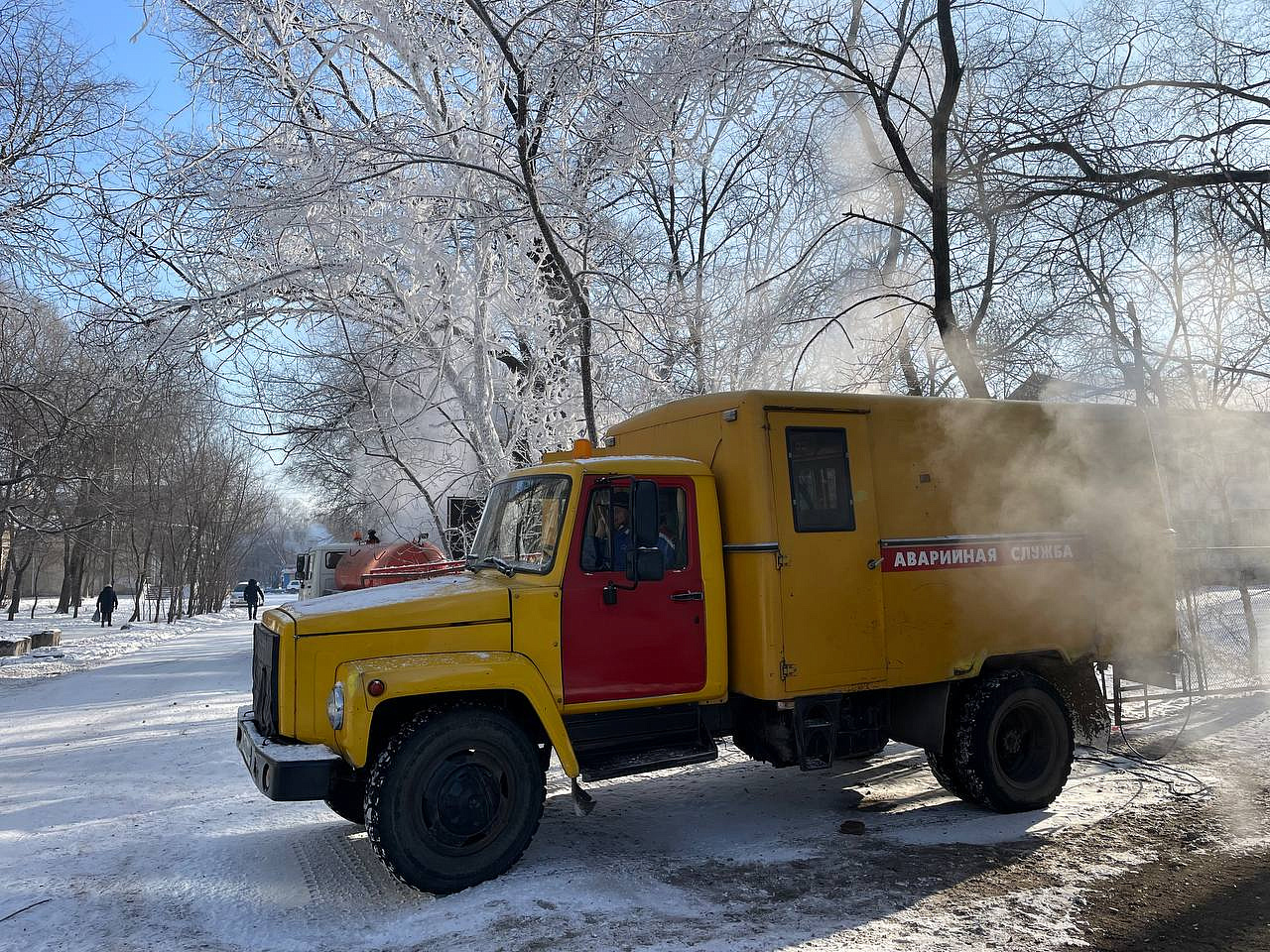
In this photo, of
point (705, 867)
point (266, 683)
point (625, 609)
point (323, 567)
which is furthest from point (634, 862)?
point (323, 567)

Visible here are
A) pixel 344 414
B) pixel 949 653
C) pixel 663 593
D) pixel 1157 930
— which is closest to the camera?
pixel 1157 930

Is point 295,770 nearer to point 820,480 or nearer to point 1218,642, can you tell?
point 820,480

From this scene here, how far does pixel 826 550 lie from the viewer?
6316 mm

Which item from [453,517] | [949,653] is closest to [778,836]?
[949,653]

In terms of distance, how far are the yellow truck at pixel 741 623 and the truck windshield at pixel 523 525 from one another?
22mm

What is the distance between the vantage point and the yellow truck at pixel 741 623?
5.27m

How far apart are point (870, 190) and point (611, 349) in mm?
5068

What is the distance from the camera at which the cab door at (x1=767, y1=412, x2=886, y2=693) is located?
20.2 feet

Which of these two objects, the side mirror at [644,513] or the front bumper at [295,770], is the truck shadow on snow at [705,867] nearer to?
the front bumper at [295,770]

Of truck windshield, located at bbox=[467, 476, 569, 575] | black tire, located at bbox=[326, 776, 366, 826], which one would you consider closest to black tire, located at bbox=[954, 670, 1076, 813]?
truck windshield, located at bbox=[467, 476, 569, 575]

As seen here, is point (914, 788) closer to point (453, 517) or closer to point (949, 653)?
point (949, 653)

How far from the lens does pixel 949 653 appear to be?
6730 mm

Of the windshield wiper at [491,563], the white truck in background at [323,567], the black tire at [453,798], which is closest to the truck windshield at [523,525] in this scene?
the windshield wiper at [491,563]

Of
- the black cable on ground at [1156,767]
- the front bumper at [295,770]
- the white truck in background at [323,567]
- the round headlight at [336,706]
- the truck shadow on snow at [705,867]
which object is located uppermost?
the white truck in background at [323,567]
